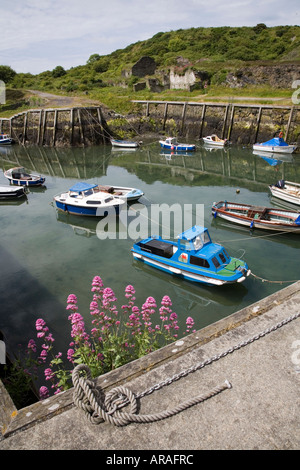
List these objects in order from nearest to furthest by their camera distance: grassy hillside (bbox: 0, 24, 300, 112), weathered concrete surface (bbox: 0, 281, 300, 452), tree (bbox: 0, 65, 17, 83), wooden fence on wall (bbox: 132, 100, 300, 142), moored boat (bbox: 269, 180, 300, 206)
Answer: weathered concrete surface (bbox: 0, 281, 300, 452) < moored boat (bbox: 269, 180, 300, 206) < wooden fence on wall (bbox: 132, 100, 300, 142) < grassy hillside (bbox: 0, 24, 300, 112) < tree (bbox: 0, 65, 17, 83)

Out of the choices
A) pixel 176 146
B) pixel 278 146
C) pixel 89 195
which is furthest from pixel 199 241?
pixel 176 146

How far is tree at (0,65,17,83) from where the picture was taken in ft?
274

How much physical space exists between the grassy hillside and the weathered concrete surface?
162 feet

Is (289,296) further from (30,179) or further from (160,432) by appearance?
(30,179)

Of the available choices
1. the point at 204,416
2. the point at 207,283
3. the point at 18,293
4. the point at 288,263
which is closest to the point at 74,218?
the point at 18,293

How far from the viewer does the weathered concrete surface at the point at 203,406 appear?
3.63m

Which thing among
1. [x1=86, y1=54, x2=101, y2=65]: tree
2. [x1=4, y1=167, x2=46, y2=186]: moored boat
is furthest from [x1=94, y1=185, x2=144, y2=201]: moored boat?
[x1=86, y1=54, x2=101, y2=65]: tree

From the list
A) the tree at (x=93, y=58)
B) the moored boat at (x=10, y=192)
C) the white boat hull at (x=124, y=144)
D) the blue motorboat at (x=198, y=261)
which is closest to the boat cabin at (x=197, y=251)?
the blue motorboat at (x=198, y=261)

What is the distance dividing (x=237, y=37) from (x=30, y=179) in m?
79.3

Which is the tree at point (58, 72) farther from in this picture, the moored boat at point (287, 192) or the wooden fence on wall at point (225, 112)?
the moored boat at point (287, 192)

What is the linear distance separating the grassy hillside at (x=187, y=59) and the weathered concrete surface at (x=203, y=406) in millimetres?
49409

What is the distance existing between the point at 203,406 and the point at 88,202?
16619mm

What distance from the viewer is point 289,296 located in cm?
604

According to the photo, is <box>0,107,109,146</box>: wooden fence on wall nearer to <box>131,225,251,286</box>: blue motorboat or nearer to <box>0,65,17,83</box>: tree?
<box>131,225,251,286</box>: blue motorboat
